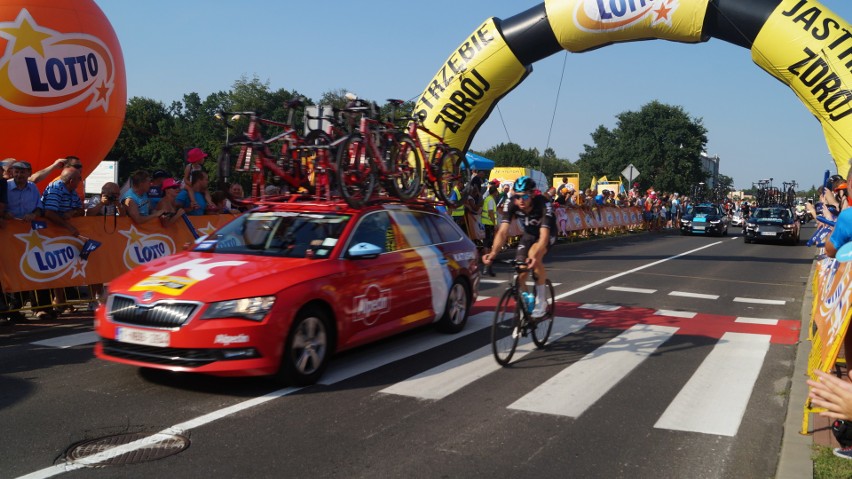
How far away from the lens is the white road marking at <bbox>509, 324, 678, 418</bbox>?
20.0 feet

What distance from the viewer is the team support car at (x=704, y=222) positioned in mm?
36906

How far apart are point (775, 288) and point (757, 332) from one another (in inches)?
243

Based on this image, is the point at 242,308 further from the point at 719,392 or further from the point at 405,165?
the point at 405,165

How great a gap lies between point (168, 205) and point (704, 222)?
31539 millimetres

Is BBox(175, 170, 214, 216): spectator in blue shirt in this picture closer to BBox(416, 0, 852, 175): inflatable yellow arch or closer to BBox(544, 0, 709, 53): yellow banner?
BBox(416, 0, 852, 175): inflatable yellow arch

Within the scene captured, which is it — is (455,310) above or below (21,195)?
below

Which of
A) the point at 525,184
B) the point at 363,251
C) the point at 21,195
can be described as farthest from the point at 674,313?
the point at 21,195

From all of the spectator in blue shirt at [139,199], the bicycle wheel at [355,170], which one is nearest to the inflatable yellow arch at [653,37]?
the bicycle wheel at [355,170]

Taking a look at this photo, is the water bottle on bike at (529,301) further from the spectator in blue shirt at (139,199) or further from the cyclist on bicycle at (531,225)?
the spectator in blue shirt at (139,199)

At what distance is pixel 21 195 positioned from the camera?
365 inches

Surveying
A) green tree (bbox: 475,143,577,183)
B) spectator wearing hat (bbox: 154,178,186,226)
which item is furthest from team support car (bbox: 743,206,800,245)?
A: green tree (bbox: 475,143,577,183)

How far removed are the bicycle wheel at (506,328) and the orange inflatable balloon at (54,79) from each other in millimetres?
9698

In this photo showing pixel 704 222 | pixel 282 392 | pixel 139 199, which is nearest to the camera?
pixel 282 392

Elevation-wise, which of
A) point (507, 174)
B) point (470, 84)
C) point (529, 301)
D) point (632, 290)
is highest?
point (470, 84)
